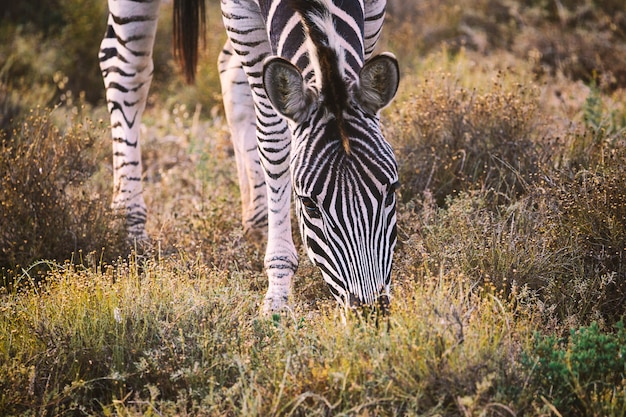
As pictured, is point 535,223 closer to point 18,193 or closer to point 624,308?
point 624,308

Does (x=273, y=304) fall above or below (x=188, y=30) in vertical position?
below

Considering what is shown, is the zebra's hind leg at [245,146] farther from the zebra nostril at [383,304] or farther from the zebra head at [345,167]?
the zebra nostril at [383,304]

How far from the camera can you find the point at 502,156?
541 cm

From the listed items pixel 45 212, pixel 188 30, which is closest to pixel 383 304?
pixel 45 212

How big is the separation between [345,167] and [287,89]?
0.47 metres

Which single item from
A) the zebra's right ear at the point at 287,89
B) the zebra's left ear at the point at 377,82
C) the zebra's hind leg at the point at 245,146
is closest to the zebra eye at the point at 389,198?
the zebra's left ear at the point at 377,82

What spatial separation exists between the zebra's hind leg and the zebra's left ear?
2113 millimetres

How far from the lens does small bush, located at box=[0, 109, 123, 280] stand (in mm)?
4879

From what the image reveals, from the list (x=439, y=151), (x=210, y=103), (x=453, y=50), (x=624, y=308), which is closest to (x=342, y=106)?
A: (x=624, y=308)

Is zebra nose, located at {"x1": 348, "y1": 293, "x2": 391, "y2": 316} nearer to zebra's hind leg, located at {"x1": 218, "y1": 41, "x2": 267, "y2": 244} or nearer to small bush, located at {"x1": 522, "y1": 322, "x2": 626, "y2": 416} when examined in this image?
small bush, located at {"x1": 522, "y1": 322, "x2": 626, "y2": 416}

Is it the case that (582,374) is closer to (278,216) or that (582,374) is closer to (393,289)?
(393,289)

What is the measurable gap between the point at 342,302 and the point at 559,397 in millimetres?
1018

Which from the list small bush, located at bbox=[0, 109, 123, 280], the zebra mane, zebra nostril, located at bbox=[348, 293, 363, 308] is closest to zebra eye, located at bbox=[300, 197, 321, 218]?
the zebra mane

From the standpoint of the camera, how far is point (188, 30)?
20.1 ft
